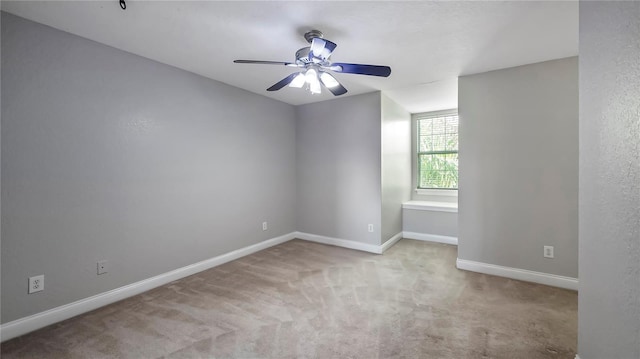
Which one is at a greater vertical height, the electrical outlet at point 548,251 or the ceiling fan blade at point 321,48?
the ceiling fan blade at point 321,48

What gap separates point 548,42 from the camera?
2.40 meters

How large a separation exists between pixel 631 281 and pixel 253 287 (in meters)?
2.78

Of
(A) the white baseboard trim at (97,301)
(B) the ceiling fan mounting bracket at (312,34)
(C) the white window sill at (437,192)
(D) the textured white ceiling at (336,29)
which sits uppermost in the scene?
(D) the textured white ceiling at (336,29)

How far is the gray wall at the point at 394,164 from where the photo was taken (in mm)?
4082

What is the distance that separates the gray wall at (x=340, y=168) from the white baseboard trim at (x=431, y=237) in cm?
109

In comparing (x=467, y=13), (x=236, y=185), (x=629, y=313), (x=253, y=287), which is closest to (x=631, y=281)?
(x=629, y=313)

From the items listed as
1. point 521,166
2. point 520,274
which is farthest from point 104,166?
point 520,274

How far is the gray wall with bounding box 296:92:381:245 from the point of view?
3996mm

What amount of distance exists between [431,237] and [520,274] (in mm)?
1614

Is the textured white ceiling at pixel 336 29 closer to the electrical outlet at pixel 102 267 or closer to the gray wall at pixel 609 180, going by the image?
the gray wall at pixel 609 180

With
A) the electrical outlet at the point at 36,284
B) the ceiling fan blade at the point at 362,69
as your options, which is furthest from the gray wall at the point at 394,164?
the electrical outlet at the point at 36,284

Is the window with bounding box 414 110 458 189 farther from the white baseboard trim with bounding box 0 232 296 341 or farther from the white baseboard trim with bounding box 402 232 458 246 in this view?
the white baseboard trim with bounding box 0 232 296 341

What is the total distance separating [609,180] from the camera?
126 centimetres

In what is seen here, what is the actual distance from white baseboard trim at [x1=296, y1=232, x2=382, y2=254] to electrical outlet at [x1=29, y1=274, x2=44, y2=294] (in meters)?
3.26
